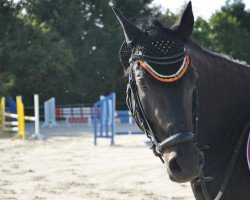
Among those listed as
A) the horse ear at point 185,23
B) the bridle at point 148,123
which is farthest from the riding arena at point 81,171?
the horse ear at point 185,23

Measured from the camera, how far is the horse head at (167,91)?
87.8 inches

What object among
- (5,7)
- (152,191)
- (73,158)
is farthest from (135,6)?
(152,191)

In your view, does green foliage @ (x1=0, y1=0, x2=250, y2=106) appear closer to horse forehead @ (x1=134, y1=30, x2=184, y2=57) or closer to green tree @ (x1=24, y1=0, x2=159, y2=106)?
green tree @ (x1=24, y1=0, x2=159, y2=106)

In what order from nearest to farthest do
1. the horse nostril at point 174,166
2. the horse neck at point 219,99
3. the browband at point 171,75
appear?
the horse nostril at point 174,166, the browband at point 171,75, the horse neck at point 219,99

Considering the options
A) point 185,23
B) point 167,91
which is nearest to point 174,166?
point 167,91

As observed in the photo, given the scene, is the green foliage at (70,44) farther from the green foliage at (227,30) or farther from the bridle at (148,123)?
the bridle at (148,123)

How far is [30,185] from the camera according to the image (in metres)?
7.11

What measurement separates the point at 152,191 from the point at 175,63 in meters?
4.34

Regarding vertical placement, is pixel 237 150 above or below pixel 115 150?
above

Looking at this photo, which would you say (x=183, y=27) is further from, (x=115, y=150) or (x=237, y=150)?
(x=115, y=150)

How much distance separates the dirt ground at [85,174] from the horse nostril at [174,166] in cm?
384

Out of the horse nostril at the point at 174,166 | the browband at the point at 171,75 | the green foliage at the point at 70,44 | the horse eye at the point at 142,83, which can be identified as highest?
the green foliage at the point at 70,44

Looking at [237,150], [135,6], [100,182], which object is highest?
[135,6]

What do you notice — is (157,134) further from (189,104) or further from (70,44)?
(70,44)
